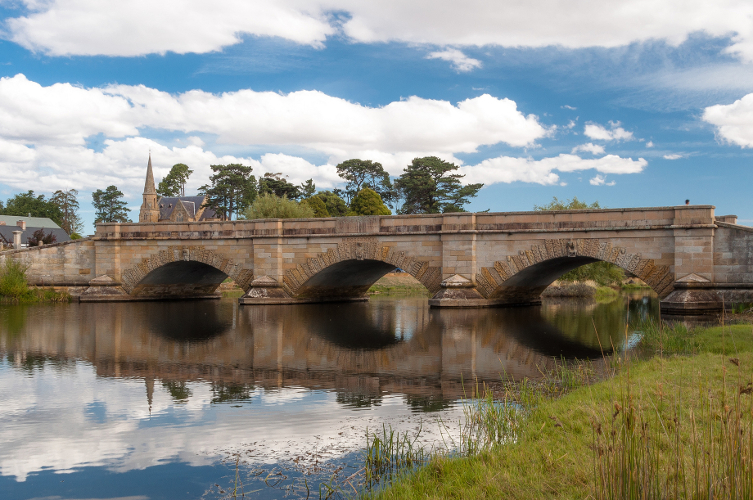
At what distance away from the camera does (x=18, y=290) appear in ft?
90.6

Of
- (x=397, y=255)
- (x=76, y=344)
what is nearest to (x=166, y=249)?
(x=397, y=255)

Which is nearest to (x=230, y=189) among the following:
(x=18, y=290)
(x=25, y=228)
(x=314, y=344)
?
(x=25, y=228)

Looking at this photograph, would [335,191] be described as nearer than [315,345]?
No

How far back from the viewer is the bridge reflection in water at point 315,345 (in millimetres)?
9664

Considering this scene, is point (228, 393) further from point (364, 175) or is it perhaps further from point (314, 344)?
point (364, 175)

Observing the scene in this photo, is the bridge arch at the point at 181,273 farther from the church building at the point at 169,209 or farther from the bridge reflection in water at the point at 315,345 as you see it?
the church building at the point at 169,209

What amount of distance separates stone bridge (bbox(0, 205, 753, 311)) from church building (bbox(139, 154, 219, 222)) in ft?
124

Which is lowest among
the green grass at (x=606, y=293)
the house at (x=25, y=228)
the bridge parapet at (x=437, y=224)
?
the green grass at (x=606, y=293)

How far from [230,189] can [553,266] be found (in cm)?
5224

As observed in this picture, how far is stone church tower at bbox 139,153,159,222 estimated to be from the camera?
70.9 m

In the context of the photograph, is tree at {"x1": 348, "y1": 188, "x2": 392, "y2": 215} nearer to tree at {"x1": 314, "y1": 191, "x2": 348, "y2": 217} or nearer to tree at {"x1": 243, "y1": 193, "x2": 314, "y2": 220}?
tree at {"x1": 314, "y1": 191, "x2": 348, "y2": 217}

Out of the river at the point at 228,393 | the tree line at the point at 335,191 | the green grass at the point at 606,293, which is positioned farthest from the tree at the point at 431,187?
the river at the point at 228,393

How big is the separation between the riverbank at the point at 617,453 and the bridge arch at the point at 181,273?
2117cm

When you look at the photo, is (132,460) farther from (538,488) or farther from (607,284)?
(607,284)
